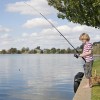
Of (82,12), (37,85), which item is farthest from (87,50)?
(37,85)

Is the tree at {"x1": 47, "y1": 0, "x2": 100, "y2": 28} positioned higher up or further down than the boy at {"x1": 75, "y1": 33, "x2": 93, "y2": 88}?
higher up

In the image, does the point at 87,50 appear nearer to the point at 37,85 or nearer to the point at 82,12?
the point at 82,12

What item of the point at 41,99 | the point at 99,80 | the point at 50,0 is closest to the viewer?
the point at 99,80

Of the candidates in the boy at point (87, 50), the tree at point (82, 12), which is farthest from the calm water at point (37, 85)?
the boy at point (87, 50)

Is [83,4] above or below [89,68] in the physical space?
above

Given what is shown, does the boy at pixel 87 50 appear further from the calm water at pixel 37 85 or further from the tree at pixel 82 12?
the calm water at pixel 37 85

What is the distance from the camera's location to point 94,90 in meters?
14.9

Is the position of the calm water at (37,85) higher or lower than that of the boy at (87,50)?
lower

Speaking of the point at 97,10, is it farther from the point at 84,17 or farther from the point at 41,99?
the point at 41,99

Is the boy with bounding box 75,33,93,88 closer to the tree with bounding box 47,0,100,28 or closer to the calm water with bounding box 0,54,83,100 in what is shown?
the tree with bounding box 47,0,100,28

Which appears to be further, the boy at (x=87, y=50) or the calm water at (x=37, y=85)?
the calm water at (x=37, y=85)

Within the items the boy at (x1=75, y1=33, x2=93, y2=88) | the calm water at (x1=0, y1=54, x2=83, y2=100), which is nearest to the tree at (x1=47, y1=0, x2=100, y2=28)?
the boy at (x1=75, y1=33, x2=93, y2=88)

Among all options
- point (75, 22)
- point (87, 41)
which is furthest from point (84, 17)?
point (87, 41)

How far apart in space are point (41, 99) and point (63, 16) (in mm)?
8138
